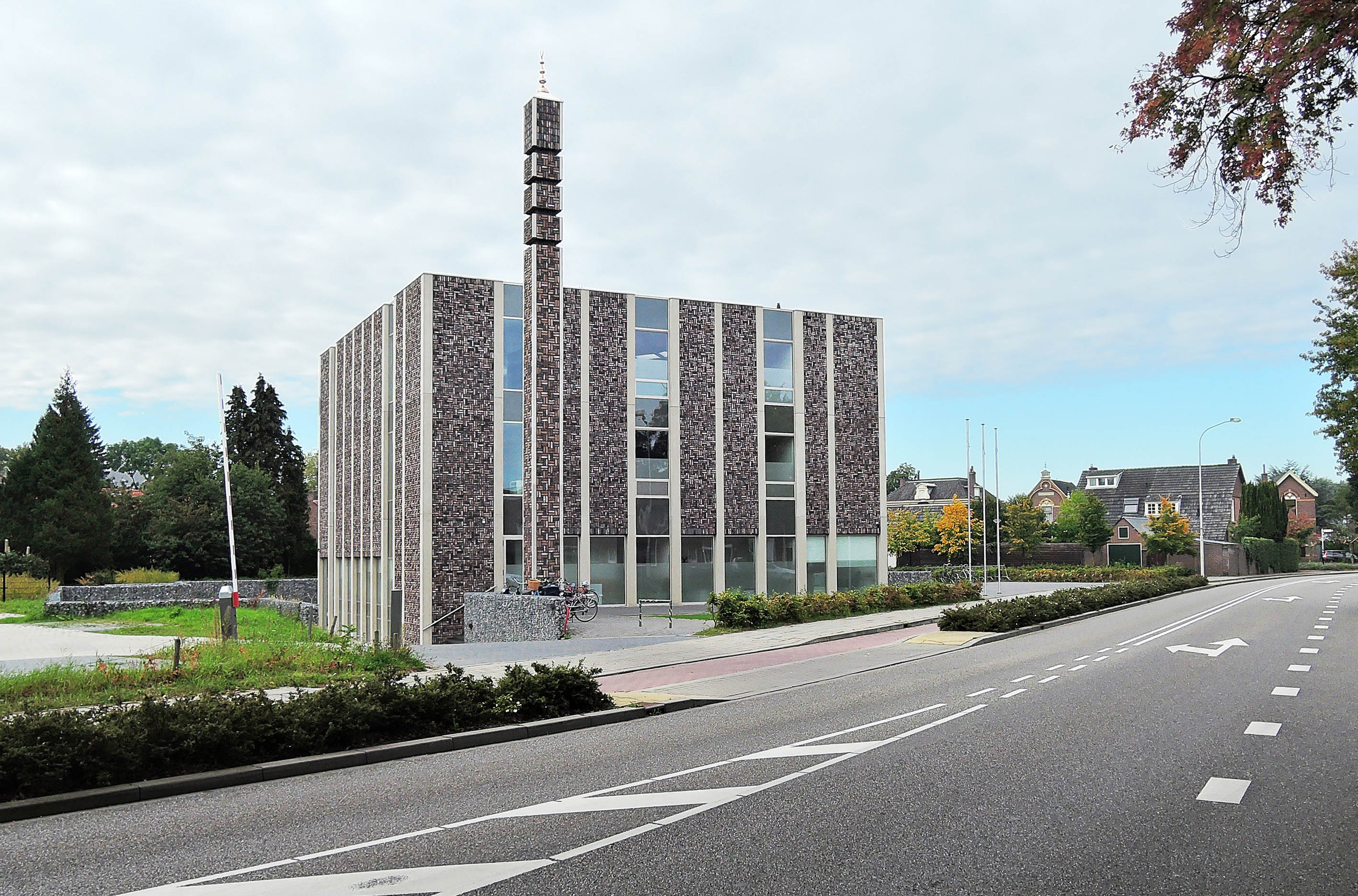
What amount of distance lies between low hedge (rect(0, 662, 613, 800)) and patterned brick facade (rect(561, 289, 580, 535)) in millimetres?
20028

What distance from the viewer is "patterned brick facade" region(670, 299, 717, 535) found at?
112 ft

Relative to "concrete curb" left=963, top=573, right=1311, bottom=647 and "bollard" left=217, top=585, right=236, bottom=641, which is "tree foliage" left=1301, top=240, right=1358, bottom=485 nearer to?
"concrete curb" left=963, top=573, right=1311, bottom=647

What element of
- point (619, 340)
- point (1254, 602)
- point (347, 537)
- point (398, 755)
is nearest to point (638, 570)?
point (619, 340)

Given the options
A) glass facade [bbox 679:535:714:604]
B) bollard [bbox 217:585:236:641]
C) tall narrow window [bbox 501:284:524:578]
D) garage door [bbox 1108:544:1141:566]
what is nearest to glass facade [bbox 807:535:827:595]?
glass facade [bbox 679:535:714:604]

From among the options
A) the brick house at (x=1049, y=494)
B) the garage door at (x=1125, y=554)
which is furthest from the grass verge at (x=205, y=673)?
the brick house at (x=1049, y=494)

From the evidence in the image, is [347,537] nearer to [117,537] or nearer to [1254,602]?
[117,537]

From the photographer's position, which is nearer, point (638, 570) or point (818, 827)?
point (818, 827)

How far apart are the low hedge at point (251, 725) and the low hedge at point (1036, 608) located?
1275 centimetres

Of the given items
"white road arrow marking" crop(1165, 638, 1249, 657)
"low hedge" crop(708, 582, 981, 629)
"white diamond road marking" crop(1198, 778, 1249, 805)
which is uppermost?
"white diamond road marking" crop(1198, 778, 1249, 805)

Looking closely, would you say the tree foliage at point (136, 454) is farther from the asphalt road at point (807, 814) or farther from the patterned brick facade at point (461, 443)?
the asphalt road at point (807, 814)

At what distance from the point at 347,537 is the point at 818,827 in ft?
115

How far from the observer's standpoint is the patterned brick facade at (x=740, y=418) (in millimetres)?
35000

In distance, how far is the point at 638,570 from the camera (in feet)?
109

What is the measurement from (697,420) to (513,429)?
676 cm
